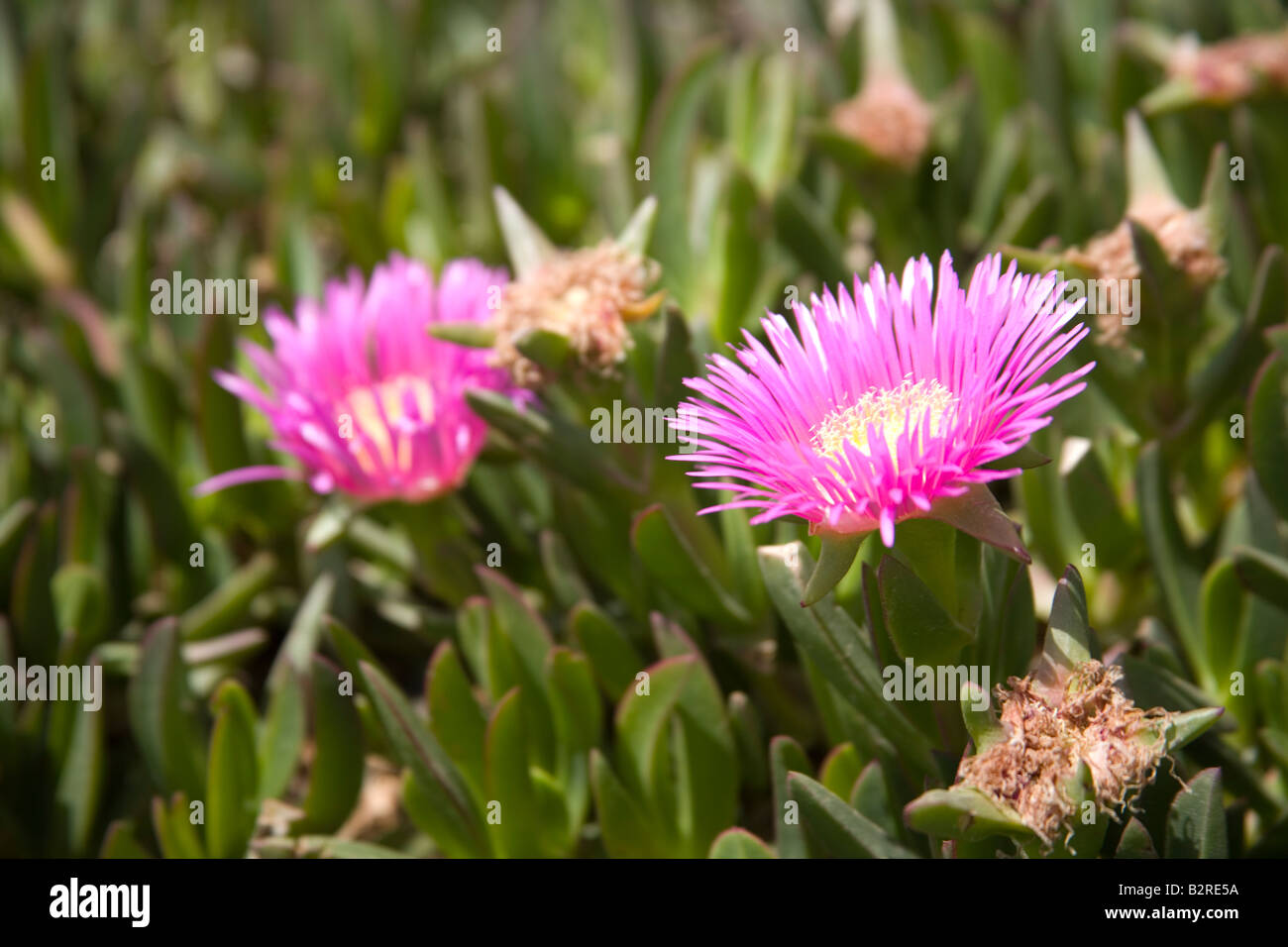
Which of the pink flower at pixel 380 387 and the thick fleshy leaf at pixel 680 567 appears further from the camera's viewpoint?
the pink flower at pixel 380 387

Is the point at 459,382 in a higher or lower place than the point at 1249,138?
lower

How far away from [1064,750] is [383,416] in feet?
2.25

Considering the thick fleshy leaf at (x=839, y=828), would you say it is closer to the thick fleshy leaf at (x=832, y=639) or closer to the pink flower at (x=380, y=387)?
the thick fleshy leaf at (x=832, y=639)

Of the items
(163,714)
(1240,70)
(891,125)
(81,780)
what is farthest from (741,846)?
(1240,70)

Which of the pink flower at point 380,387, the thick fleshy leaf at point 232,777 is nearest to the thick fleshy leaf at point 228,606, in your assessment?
the pink flower at point 380,387

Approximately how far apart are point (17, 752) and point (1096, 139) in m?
1.52

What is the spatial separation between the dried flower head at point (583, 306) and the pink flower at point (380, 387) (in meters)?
0.13

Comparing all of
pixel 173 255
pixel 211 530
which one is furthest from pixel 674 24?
pixel 211 530

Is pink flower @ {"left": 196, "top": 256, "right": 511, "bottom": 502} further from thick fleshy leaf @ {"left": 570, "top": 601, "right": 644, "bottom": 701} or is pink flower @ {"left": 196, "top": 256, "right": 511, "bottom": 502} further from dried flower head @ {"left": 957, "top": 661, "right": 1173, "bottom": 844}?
dried flower head @ {"left": 957, "top": 661, "right": 1173, "bottom": 844}

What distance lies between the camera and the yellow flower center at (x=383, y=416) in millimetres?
1189

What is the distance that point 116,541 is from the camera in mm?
1486

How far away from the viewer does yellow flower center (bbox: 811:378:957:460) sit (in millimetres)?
840

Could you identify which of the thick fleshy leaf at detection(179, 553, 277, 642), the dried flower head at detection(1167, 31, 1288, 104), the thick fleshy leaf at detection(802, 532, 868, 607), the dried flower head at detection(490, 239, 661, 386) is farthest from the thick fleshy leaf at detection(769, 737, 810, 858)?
the dried flower head at detection(1167, 31, 1288, 104)
